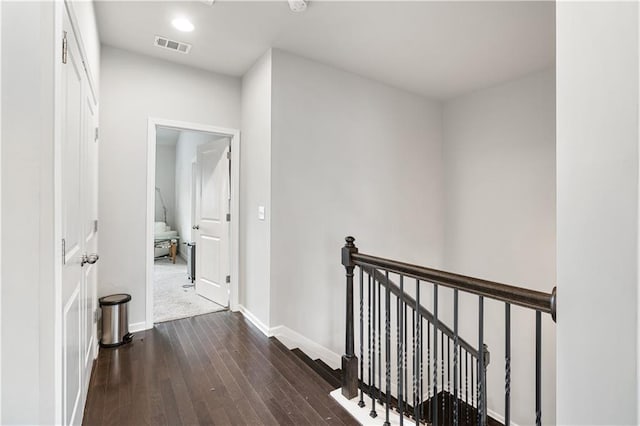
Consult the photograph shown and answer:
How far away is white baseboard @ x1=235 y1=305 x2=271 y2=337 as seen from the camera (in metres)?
2.97

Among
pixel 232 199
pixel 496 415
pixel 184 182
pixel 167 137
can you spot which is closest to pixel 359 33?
pixel 232 199

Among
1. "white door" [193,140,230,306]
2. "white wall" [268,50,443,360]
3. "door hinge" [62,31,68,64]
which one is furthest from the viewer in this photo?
"white door" [193,140,230,306]

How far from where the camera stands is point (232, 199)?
3.58 meters

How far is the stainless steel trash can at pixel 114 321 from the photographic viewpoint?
105 inches

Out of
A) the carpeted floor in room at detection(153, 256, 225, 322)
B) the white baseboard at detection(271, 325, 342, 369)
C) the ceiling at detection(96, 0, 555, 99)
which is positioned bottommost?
the white baseboard at detection(271, 325, 342, 369)

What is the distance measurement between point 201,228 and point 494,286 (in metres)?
3.69

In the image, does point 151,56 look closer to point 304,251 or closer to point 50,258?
point 304,251

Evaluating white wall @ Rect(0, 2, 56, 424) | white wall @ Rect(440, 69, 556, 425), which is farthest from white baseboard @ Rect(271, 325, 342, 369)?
white wall @ Rect(440, 69, 556, 425)

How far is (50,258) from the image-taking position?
1.06 metres

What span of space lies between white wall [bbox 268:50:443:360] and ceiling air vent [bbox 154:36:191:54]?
825 mm

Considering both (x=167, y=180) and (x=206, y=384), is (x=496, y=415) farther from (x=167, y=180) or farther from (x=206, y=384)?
(x=167, y=180)

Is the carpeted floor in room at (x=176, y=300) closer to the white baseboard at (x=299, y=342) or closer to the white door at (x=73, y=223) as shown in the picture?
the white baseboard at (x=299, y=342)

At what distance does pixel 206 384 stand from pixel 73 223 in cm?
133

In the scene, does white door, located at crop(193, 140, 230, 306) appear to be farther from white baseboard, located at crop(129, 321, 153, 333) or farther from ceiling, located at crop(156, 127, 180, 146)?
ceiling, located at crop(156, 127, 180, 146)
